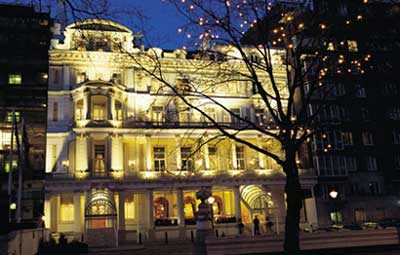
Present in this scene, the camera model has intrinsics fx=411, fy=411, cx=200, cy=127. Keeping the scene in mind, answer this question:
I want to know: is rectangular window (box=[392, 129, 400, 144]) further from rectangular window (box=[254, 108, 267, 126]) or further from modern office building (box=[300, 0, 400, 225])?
rectangular window (box=[254, 108, 267, 126])

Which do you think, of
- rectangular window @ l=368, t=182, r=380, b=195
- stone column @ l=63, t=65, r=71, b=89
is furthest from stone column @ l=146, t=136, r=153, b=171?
rectangular window @ l=368, t=182, r=380, b=195

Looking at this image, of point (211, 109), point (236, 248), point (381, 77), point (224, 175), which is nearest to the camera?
point (236, 248)

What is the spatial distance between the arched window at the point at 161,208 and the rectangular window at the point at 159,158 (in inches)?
140

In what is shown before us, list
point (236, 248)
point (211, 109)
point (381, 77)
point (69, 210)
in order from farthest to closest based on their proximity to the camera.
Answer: point (381, 77), point (211, 109), point (69, 210), point (236, 248)

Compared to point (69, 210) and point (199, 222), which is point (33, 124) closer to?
point (69, 210)

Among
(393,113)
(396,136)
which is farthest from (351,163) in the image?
(393,113)

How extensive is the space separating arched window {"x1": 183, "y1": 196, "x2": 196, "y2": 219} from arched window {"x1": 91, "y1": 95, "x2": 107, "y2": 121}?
41.7 ft

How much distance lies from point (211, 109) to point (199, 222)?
27.1 meters

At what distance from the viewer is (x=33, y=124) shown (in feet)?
169

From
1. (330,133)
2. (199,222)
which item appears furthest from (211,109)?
(199,222)

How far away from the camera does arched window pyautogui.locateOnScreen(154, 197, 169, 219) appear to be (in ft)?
146

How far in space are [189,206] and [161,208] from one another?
3103mm

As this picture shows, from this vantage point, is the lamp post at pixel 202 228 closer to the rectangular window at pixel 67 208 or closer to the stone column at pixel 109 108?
the stone column at pixel 109 108

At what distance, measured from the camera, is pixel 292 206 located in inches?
624
